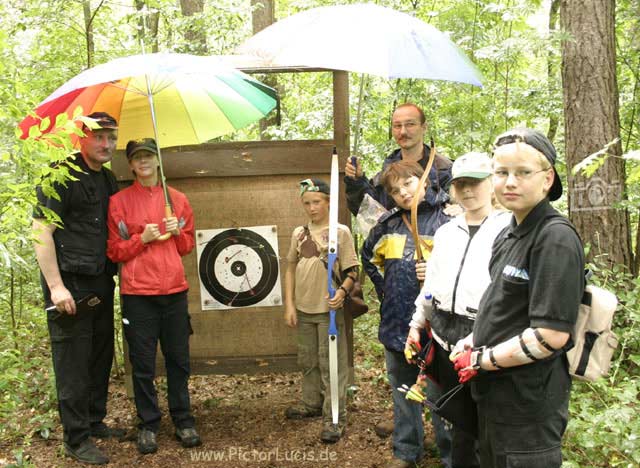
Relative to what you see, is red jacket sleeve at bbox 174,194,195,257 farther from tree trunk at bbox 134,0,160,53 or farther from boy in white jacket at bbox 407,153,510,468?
tree trunk at bbox 134,0,160,53

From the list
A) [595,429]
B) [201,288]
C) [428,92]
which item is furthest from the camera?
[428,92]

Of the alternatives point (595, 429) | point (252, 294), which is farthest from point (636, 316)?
point (252, 294)

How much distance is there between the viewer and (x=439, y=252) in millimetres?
3031

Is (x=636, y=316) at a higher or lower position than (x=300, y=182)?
lower

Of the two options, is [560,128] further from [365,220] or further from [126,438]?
[126,438]

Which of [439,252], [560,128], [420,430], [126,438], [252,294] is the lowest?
[126,438]

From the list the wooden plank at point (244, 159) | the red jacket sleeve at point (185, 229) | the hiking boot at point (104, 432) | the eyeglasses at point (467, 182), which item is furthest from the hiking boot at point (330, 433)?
the eyeglasses at point (467, 182)

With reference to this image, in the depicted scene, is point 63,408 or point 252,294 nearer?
point 63,408

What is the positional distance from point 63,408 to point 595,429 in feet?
10.8

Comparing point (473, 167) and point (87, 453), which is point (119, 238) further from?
point (473, 167)

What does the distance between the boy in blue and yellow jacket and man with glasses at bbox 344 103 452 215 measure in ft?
0.47

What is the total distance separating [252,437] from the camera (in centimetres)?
458

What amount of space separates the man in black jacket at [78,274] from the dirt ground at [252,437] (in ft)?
1.00

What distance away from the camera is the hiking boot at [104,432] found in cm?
455
